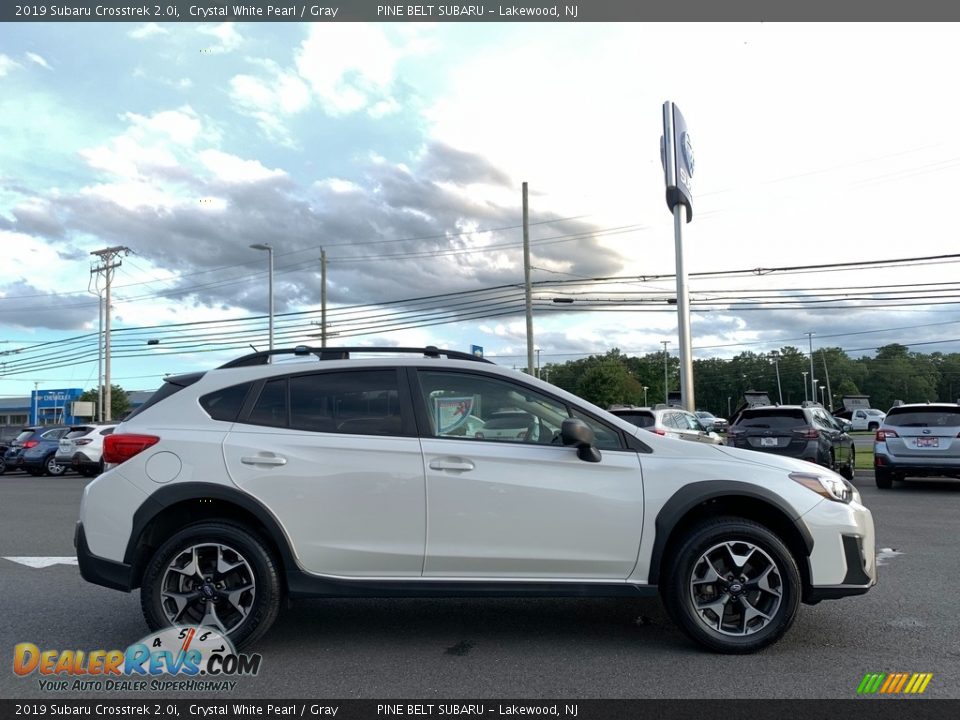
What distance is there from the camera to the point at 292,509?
4531mm

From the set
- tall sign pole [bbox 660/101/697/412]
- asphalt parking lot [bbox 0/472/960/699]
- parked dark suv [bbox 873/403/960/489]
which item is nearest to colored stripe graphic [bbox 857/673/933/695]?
asphalt parking lot [bbox 0/472/960/699]

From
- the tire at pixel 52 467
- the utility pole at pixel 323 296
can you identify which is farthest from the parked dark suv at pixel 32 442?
the utility pole at pixel 323 296

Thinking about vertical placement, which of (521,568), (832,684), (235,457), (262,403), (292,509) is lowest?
(832,684)

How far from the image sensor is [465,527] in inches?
177

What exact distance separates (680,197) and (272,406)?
1091 inches

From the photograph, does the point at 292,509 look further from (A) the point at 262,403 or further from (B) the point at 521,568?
(B) the point at 521,568

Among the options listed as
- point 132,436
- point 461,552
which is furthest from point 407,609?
point 132,436

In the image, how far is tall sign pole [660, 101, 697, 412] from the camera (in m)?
29.5

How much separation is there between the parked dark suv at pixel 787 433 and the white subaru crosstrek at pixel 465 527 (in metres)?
10.5

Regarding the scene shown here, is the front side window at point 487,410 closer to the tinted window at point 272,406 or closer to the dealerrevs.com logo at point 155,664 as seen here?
the tinted window at point 272,406

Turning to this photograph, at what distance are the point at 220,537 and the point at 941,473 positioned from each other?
13.3 m

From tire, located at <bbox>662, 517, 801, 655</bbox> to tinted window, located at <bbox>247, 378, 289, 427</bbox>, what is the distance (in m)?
2.50

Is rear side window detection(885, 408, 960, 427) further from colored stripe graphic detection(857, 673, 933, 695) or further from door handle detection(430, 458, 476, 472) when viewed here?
door handle detection(430, 458, 476, 472)

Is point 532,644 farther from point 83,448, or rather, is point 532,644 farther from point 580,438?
point 83,448
